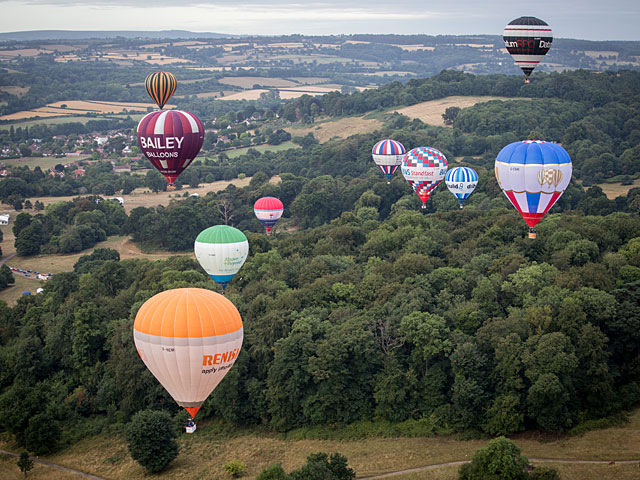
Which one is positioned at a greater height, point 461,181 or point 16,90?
point 461,181

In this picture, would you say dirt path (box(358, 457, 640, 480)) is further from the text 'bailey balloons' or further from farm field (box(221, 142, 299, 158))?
farm field (box(221, 142, 299, 158))

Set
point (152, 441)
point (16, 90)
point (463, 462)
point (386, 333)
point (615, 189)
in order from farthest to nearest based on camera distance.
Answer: point (16, 90)
point (615, 189)
point (386, 333)
point (152, 441)
point (463, 462)

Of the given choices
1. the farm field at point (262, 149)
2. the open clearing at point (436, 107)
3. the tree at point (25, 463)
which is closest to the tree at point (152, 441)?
the tree at point (25, 463)

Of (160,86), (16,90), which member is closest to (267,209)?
(160,86)

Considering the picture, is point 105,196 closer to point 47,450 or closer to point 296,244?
point 296,244

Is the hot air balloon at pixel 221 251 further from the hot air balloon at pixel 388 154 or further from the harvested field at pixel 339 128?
the harvested field at pixel 339 128

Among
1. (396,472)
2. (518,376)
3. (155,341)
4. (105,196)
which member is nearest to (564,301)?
(518,376)

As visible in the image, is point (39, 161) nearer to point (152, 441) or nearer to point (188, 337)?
point (152, 441)
